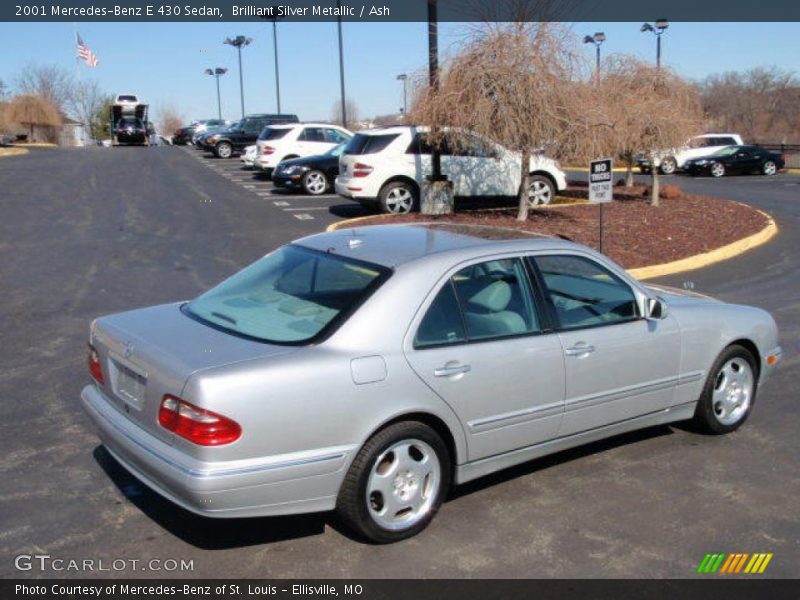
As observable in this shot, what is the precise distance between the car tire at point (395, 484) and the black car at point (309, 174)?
17.6 m

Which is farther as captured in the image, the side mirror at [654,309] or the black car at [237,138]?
the black car at [237,138]

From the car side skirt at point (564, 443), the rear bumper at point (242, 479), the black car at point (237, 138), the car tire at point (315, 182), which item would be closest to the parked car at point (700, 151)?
the car tire at point (315, 182)

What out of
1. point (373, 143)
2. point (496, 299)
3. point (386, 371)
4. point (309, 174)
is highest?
point (373, 143)

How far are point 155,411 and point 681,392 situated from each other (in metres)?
3.25

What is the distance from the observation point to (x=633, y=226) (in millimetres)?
14836

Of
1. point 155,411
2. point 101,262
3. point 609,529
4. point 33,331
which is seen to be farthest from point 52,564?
point 101,262

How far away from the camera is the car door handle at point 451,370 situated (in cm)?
401

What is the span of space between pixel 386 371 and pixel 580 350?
1296 millimetres

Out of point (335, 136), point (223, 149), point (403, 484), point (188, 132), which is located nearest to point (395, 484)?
point (403, 484)

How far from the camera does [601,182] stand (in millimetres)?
10484

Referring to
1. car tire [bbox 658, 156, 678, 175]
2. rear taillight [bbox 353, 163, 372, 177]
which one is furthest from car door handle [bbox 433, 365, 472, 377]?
car tire [bbox 658, 156, 678, 175]

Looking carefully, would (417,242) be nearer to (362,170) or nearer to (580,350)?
(580,350)

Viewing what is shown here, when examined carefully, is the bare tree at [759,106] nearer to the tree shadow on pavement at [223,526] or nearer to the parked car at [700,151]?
the parked car at [700,151]

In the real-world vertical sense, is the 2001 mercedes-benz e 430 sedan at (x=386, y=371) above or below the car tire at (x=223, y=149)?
below
